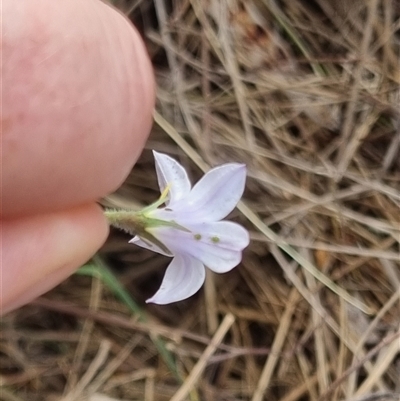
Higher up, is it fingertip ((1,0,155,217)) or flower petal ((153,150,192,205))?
fingertip ((1,0,155,217))

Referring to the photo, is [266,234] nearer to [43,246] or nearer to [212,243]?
[212,243]

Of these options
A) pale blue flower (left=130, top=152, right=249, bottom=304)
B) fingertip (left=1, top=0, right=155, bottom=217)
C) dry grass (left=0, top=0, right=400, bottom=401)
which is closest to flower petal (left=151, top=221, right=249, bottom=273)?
pale blue flower (left=130, top=152, right=249, bottom=304)

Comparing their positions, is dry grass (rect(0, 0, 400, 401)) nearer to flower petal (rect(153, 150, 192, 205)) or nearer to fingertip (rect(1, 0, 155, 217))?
flower petal (rect(153, 150, 192, 205))

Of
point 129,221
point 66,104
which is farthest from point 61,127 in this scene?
point 129,221

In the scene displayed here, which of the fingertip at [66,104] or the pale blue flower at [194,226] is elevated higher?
the fingertip at [66,104]

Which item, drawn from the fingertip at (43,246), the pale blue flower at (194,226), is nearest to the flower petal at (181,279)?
the pale blue flower at (194,226)

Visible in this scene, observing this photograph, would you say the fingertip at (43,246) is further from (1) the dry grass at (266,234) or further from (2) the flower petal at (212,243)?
(1) the dry grass at (266,234)

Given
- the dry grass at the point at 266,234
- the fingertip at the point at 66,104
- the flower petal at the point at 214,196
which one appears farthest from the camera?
the dry grass at the point at 266,234
